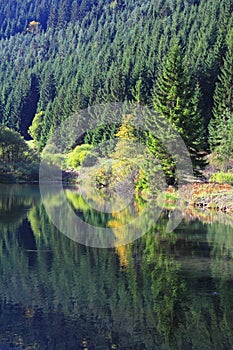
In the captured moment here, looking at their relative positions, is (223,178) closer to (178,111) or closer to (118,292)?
(178,111)

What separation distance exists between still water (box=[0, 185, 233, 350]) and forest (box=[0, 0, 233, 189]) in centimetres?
2182

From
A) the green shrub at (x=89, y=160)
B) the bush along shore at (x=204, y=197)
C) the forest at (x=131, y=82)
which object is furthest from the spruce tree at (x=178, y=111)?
the green shrub at (x=89, y=160)

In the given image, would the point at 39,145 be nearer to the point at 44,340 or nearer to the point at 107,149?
the point at 107,149

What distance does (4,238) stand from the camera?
85.9 feet

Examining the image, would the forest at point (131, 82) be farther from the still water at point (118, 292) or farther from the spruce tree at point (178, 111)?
the still water at point (118, 292)

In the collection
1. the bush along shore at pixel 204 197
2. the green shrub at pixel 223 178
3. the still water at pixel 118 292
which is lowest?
the still water at pixel 118 292

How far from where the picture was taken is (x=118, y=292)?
1698cm

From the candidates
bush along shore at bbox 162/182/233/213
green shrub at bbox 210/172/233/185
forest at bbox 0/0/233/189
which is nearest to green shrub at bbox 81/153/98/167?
forest at bbox 0/0/233/189

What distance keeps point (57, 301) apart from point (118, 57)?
98.8m

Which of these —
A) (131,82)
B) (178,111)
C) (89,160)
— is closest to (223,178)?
(178,111)

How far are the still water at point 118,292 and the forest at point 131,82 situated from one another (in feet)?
71.6

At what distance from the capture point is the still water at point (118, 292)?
13.3 meters

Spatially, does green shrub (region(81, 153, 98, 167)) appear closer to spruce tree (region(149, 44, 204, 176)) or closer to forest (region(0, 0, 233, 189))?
forest (region(0, 0, 233, 189))

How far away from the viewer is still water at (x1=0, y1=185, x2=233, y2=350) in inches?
523
